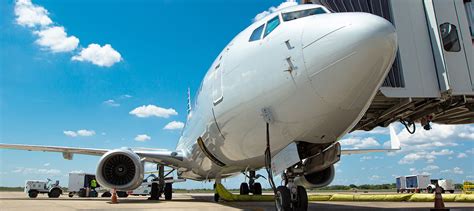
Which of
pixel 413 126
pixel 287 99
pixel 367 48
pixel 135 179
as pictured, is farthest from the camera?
pixel 135 179

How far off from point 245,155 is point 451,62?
4286mm

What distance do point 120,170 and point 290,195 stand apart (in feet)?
24.5

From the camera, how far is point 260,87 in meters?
5.70

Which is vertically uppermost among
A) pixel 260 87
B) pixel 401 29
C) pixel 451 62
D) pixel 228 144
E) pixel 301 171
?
pixel 401 29

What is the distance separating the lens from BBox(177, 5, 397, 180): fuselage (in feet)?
15.3

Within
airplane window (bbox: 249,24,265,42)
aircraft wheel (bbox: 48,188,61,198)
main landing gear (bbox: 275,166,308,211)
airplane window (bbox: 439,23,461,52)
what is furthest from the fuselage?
aircraft wheel (bbox: 48,188,61,198)

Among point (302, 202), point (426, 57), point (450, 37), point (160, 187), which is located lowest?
point (302, 202)

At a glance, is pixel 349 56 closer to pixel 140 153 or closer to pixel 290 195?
pixel 290 195

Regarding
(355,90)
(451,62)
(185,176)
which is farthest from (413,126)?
(185,176)

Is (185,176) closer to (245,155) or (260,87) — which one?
(245,155)

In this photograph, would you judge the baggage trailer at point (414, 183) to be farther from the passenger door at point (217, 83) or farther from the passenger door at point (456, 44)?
the passenger door at point (217, 83)

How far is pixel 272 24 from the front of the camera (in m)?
6.01

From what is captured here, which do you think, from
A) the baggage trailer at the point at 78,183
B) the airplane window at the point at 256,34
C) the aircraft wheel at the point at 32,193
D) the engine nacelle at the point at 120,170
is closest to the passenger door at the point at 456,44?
the airplane window at the point at 256,34

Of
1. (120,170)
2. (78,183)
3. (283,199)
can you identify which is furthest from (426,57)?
(78,183)
